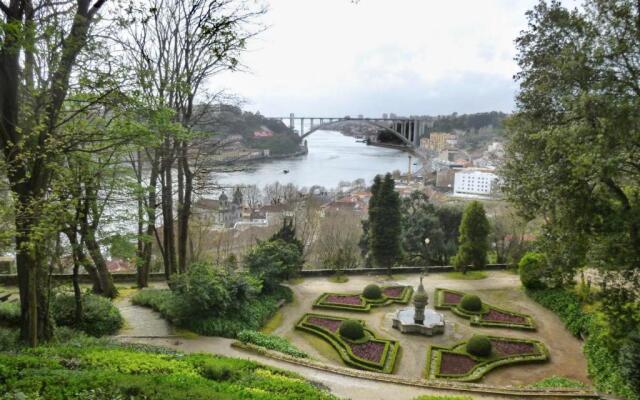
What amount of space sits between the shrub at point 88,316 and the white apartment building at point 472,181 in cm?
3045

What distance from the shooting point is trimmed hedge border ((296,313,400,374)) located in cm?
1225

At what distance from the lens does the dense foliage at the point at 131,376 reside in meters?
5.30

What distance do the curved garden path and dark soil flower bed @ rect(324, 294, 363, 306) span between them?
2.36 feet

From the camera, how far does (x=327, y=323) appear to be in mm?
14875

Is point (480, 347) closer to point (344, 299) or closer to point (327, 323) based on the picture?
point (327, 323)

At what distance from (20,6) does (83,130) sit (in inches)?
85.1

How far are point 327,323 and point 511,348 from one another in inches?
218

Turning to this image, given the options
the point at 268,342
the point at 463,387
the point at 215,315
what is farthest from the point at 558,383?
the point at 215,315

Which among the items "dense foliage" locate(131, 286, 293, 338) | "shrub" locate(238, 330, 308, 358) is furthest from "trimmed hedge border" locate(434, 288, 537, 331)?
"shrub" locate(238, 330, 308, 358)

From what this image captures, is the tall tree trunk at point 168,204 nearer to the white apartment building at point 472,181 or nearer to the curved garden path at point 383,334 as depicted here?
the curved garden path at point 383,334

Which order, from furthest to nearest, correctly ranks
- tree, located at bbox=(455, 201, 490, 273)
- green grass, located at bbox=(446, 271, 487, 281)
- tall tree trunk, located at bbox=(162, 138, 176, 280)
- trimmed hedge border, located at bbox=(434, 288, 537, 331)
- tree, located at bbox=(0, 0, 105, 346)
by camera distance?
1. tree, located at bbox=(455, 201, 490, 273)
2. green grass, located at bbox=(446, 271, 487, 281)
3. trimmed hedge border, located at bbox=(434, 288, 537, 331)
4. tall tree trunk, located at bbox=(162, 138, 176, 280)
5. tree, located at bbox=(0, 0, 105, 346)

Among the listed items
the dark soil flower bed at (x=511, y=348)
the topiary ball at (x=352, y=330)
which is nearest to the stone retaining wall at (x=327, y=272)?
the topiary ball at (x=352, y=330)

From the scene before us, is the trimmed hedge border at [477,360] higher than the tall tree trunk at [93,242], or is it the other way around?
the tall tree trunk at [93,242]

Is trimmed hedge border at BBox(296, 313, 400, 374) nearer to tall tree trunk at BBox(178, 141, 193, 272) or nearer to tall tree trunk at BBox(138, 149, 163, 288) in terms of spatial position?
tall tree trunk at BBox(178, 141, 193, 272)
